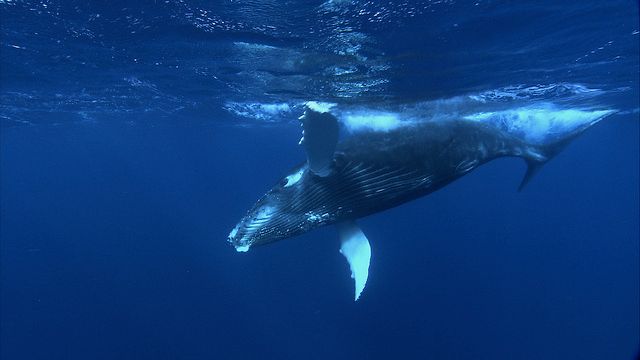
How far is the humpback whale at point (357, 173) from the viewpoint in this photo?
603 centimetres

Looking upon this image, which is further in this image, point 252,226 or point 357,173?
point 357,173

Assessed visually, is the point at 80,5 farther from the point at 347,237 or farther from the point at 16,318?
the point at 16,318

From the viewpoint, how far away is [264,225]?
20.0 feet

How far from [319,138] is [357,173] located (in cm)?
69

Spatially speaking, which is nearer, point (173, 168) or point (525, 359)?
point (525, 359)

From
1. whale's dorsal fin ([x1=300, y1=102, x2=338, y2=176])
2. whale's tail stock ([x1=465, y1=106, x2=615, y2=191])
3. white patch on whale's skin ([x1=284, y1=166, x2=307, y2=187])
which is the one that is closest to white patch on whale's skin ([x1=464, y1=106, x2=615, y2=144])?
whale's tail stock ([x1=465, y1=106, x2=615, y2=191])

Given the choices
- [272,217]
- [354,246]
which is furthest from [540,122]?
[272,217]

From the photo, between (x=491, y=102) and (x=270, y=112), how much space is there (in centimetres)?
1458

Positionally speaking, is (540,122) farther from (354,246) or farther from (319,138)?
(319,138)

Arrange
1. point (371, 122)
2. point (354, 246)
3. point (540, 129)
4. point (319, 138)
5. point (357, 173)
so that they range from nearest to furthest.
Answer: point (319, 138) < point (357, 173) < point (371, 122) < point (354, 246) < point (540, 129)

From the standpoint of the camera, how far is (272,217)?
6.09 m

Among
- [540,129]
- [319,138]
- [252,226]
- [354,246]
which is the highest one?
[319,138]

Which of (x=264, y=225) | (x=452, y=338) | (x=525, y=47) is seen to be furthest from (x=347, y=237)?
(x=452, y=338)

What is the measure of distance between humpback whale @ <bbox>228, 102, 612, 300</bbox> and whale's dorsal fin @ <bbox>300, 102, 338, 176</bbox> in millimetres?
12
